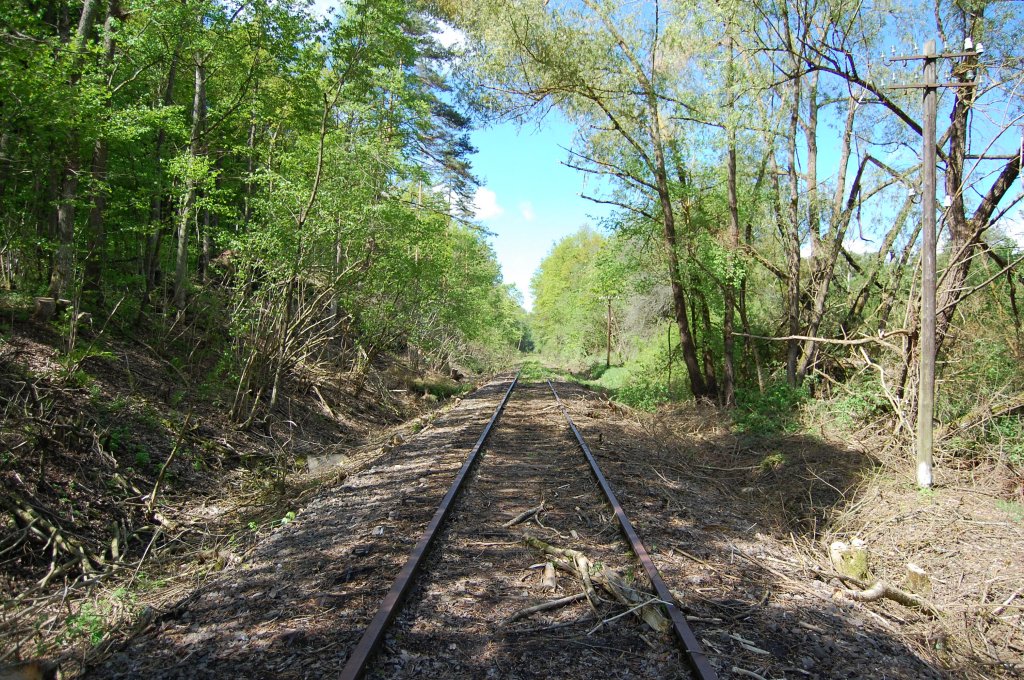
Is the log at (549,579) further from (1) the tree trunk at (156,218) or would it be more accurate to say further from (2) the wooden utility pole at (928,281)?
(1) the tree trunk at (156,218)

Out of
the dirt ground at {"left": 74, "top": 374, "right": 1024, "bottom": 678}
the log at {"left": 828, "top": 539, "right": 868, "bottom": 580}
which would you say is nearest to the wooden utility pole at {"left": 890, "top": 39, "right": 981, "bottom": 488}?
the dirt ground at {"left": 74, "top": 374, "right": 1024, "bottom": 678}

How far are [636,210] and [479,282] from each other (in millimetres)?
13602

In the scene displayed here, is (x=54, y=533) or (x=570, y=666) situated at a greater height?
(x=570, y=666)

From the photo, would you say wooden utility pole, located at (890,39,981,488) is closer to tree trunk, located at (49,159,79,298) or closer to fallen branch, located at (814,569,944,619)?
fallen branch, located at (814,569,944,619)

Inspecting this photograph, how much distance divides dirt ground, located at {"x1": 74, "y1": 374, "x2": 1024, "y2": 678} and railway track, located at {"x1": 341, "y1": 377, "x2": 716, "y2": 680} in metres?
0.02

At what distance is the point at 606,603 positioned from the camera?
4.15 m

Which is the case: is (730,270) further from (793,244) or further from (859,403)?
(859,403)

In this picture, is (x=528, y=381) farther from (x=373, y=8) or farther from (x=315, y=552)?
(x=315, y=552)

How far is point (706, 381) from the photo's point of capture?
1527 centimetres

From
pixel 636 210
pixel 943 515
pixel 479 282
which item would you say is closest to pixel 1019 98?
pixel 943 515

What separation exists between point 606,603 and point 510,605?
69 cm

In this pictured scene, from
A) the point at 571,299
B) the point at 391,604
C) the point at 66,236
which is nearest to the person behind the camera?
the point at 391,604

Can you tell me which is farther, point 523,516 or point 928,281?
point 928,281

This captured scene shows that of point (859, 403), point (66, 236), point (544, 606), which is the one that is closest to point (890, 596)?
point (544, 606)
